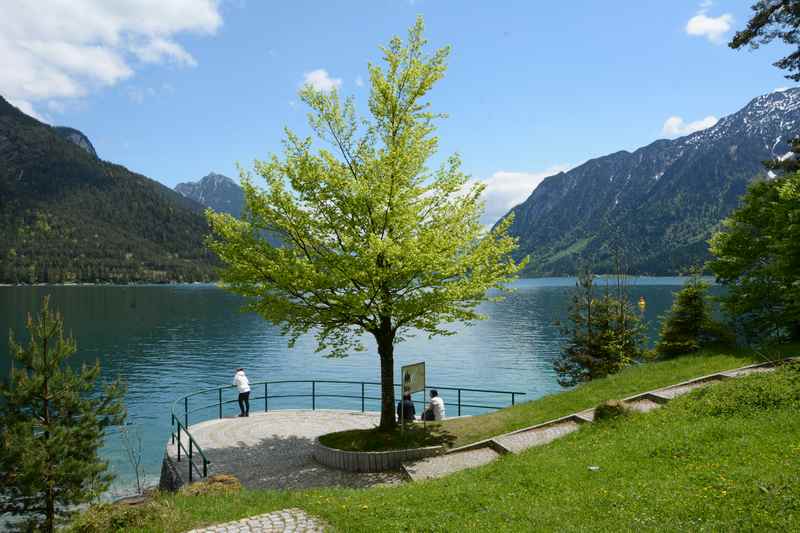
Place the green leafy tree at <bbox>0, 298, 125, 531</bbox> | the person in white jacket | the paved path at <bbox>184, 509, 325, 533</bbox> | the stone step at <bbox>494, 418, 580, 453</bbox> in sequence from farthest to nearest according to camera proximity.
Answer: the person in white jacket
the green leafy tree at <bbox>0, 298, 125, 531</bbox>
the stone step at <bbox>494, 418, 580, 453</bbox>
the paved path at <bbox>184, 509, 325, 533</bbox>

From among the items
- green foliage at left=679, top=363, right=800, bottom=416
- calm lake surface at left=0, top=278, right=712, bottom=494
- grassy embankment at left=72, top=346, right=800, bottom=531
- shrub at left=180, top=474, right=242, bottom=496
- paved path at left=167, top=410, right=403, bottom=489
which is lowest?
calm lake surface at left=0, top=278, right=712, bottom=494

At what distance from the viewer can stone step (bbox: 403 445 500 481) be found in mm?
14168

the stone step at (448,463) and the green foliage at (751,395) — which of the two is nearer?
the green foliage at (751,395)

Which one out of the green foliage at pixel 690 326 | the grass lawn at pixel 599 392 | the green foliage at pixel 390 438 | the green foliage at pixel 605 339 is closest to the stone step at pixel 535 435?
the grass lawn at pixel 599 392

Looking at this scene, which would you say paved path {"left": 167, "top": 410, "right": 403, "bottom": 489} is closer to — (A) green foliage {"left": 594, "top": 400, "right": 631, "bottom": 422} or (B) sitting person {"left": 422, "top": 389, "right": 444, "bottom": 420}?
(B) sitting person {"left": 422, "top": 389, "right": 444, "bottom": 420}

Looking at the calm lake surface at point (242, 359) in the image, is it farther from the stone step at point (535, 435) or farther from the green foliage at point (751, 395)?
the green foliage at point (751, 395)

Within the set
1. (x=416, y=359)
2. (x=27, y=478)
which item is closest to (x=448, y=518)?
(x=27, y=478)

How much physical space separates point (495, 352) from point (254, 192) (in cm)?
5517

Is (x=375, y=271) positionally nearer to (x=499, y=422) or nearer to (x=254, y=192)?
(x=254, y=192)

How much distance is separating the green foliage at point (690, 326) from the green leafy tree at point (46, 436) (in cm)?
2357

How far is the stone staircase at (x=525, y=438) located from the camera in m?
14.5

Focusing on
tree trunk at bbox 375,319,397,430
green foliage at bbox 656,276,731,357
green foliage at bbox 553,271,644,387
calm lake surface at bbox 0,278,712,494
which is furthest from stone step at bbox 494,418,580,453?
calm lake surface at bbox 0,278,712,494

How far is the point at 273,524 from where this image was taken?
30.3 ft

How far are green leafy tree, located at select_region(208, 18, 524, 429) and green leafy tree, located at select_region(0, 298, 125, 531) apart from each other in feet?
25.3
